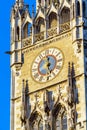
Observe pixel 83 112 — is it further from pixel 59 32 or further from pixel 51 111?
pixel 59 32

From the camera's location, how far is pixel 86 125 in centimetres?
4022

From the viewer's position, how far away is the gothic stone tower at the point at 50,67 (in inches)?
1636

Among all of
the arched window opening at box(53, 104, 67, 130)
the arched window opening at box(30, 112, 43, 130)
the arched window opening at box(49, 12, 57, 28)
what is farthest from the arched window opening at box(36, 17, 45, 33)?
the arched window opening at box(53, 104, 67, 130)

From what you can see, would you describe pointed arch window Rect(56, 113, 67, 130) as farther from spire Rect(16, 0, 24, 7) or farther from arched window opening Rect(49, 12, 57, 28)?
spire Rect(16, 0, 24, 7)

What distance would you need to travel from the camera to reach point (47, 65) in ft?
142

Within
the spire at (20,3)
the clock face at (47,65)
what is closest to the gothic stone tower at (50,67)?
the clock face at (47,65)

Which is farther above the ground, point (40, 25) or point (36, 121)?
point (40, 25)

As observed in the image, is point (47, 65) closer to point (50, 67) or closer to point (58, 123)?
point (50, 67)

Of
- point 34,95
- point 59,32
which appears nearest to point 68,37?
point 59,32

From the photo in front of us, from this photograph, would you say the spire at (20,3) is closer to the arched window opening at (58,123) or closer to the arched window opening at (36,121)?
the arched window opening at (36,121)

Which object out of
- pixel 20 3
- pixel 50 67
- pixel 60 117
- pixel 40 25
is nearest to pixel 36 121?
pixel 60 117

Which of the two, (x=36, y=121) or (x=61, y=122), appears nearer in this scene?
(x=61, y=122)

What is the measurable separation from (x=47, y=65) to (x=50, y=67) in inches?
7.2

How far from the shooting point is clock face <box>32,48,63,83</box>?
42.8 meters
